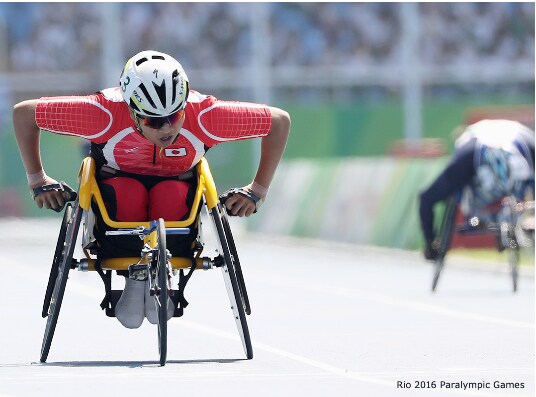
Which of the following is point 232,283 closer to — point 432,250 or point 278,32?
point 432,250

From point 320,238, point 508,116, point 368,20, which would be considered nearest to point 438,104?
point 368,20

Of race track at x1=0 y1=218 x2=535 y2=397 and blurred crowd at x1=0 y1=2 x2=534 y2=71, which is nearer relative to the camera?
race track at x1=0 y1=218 x2=535 y2=397

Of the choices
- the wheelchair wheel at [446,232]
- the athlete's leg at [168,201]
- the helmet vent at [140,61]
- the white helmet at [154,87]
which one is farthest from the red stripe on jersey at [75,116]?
the wheelchair wheel at [446,232]

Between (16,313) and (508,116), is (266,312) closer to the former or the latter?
(16,313)

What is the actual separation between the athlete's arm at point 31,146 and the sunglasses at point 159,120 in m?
0.67

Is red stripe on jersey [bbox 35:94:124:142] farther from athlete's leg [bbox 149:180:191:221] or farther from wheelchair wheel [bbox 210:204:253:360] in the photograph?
wheelchair wheel [bbox 210:204:253:360]

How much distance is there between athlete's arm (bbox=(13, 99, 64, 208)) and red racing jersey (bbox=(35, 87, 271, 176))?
14cm

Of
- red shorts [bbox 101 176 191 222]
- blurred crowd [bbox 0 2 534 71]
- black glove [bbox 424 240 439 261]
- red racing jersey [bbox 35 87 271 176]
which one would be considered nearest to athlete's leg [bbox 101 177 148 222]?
red shorts [bbox 101 176 191 222]

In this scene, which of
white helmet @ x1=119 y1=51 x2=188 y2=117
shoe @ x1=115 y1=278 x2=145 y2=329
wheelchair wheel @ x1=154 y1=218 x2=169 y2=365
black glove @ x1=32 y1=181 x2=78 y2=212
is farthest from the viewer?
shoe @ x1=115 y1=278 x2=145 y2=329

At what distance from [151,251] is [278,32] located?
2748cm

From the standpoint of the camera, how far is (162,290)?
28.6ft

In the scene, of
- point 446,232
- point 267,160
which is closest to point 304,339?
point 267,160

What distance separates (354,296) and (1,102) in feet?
63.1

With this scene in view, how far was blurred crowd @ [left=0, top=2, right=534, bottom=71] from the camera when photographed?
3425 centimetres
